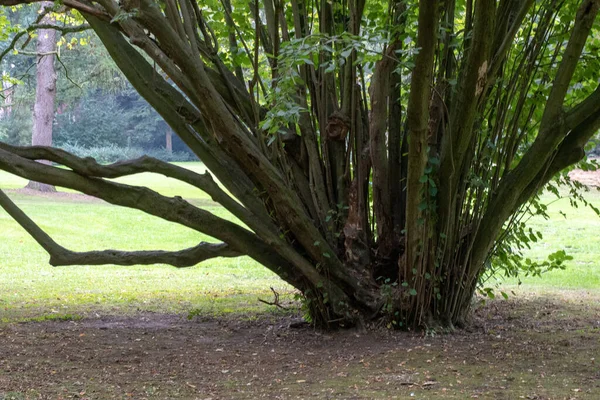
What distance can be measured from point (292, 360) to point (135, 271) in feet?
33.2

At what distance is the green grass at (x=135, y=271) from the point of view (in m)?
9.54

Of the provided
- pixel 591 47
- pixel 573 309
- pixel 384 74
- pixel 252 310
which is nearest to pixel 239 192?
pixel 384 74

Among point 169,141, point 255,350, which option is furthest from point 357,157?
point 169,141

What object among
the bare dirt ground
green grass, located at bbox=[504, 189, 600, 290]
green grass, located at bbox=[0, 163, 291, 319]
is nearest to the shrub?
green grass, located at bbox=[0, 163, 291, 319]

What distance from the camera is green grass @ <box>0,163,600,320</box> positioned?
9539 millimetres

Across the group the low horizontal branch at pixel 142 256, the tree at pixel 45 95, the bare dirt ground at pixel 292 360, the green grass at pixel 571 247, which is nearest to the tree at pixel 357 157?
the low horizontal branch at pixel 142 256

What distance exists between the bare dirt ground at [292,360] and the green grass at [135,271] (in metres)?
1.66

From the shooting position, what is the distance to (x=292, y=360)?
19.0 ft

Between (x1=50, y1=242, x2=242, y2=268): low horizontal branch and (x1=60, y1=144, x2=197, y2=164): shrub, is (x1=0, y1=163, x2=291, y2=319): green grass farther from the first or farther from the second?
(x1=60, y1=144, x2=197, y2=164): shrub

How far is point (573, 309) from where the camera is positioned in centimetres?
829

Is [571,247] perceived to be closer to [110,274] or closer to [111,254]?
[110,274]

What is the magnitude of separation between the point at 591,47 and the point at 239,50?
130 inches

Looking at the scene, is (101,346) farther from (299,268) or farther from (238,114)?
(238,114)

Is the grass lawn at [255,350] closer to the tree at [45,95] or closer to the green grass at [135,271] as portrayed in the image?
the green grass at [135,271]
